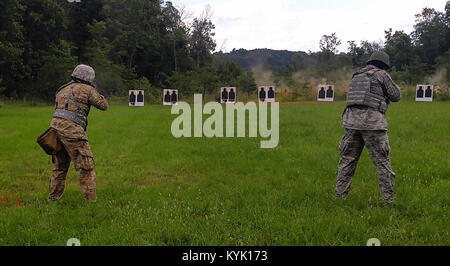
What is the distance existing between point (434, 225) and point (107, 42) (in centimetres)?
4731

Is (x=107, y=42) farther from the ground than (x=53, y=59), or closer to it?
farther from the ground

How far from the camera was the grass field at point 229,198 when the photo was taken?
14.4 ft

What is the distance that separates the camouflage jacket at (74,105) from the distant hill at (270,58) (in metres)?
38.7

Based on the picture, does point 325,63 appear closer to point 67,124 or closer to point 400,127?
point 400,127

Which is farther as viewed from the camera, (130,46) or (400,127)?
(130,46)

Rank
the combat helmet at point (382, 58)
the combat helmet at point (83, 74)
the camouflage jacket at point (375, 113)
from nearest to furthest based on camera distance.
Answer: the camouflage jacket at point (375, 113) → the combat helmet at point (382, 58) → the combat helmet at point (83, 74)

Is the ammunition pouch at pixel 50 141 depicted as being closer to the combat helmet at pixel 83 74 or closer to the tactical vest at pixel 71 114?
the tactical vest at pixel 71 114

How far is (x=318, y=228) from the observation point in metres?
4.42

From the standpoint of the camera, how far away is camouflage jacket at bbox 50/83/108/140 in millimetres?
5387

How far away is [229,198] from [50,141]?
270cm

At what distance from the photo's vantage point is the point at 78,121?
548 cm

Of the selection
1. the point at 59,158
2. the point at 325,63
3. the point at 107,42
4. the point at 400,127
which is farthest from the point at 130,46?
the point at 59,158

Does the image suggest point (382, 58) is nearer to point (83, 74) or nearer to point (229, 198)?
point (229, 198)

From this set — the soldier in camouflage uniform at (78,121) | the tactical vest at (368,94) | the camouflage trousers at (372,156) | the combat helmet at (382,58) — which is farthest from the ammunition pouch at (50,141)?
the combat helmet at (382,58)
